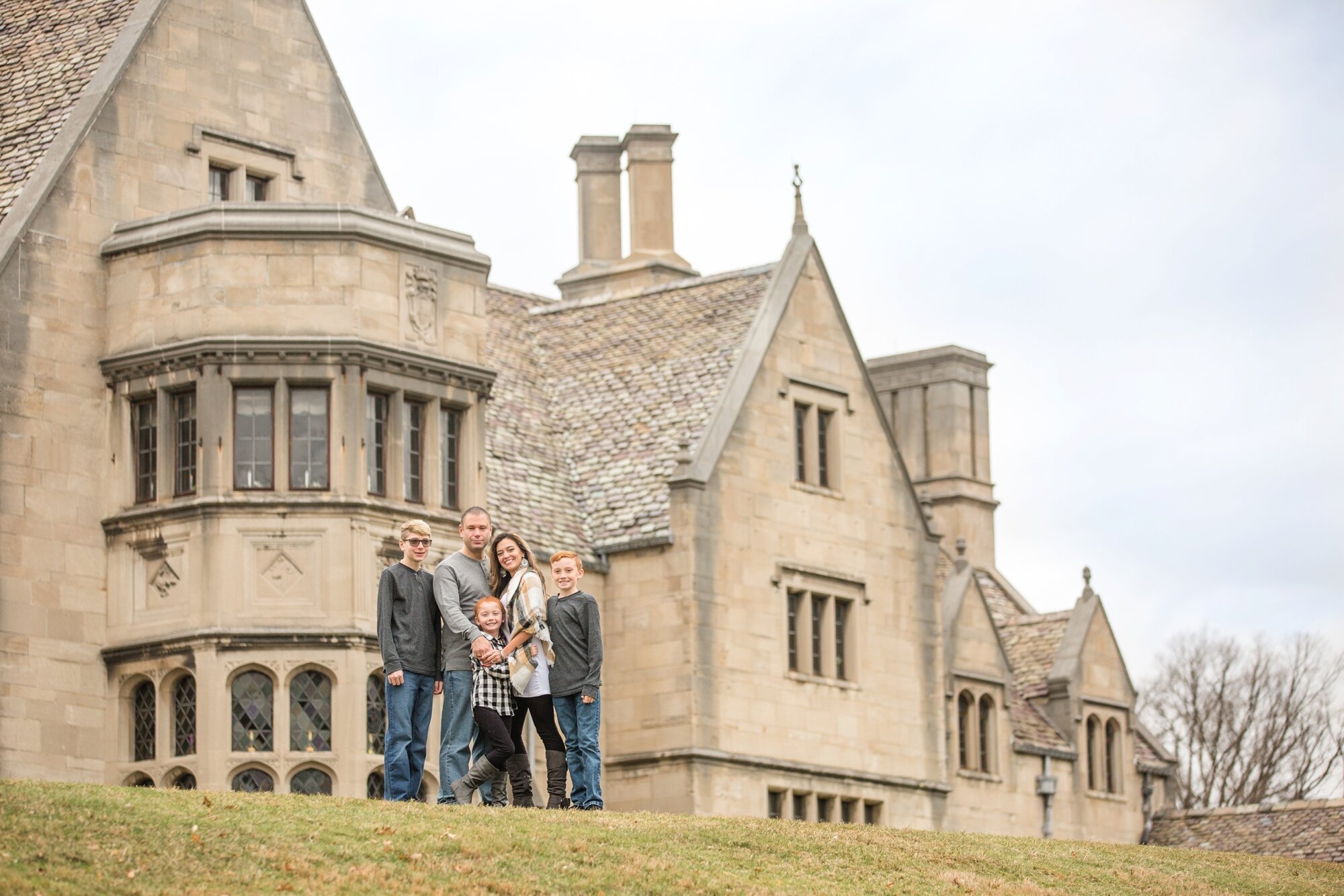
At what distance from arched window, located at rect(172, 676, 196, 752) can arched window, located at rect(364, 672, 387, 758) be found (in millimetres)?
2252

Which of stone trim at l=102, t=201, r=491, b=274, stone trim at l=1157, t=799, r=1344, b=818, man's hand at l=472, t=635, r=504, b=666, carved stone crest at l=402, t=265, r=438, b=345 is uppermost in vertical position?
stone trim at l=102, t=201, r=491, b=274

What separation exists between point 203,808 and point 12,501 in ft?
43.3

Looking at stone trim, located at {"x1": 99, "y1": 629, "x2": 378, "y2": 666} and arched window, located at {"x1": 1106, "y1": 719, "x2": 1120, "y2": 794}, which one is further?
arched window, located at {"x1": 1106, "y1": 719, "x2": 1120, "y2": 794}

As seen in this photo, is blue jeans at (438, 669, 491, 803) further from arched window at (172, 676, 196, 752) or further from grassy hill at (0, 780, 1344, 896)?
arched window at (172, 676, 196, 752)

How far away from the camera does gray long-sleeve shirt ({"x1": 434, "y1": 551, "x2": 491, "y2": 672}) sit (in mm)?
26359

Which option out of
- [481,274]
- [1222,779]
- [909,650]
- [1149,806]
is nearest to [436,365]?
[481,274]

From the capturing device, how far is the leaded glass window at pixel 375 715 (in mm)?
36562

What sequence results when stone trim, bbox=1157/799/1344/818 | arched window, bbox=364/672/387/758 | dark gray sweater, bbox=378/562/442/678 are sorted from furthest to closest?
stone trim, bbox=1157/799/1344/818 → arched window, bbox=364/672/387/758 → dark gray sweater, bbox=378/562/442/678

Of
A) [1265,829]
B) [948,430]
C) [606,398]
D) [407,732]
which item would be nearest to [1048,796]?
[1265,829]

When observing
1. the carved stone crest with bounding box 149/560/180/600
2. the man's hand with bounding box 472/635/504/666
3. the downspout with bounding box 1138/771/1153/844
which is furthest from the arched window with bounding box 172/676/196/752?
the downspout with bounding box 1138/771/1153/844

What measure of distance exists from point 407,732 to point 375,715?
10.00m

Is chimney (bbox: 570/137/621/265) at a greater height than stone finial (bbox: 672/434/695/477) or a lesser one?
greater

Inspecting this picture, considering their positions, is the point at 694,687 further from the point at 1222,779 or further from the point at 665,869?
the point at 1222,779

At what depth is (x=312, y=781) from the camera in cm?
3603
